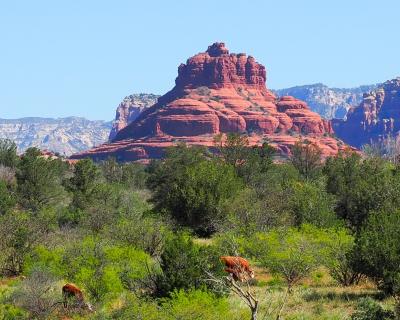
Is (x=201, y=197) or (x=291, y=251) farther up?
(x=201, y=197)

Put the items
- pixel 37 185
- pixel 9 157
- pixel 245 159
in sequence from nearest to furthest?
pixel 37 185 → pixel 245 159 → pixel 9 157

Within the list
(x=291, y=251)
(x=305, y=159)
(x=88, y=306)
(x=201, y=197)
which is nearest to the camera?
(x=88, y=306)

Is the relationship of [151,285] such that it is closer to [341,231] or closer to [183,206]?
[341,231]

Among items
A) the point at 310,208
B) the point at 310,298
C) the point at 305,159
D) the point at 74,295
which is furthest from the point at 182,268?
the point at 305,159

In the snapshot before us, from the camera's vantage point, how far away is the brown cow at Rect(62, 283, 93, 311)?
78.7 ft

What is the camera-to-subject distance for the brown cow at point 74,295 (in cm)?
2398

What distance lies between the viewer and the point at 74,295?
24.3 metres

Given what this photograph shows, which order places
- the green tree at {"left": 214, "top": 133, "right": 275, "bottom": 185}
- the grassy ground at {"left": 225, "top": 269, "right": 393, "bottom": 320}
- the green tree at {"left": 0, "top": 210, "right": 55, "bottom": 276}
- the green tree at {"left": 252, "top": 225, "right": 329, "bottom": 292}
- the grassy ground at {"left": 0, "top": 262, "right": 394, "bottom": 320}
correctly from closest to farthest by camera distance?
the grassy ground at {"left": 0, "top": 262, "right": 394, "bottom": 320}, the grassy ground at {"left": 225, "top": 269, "right": 393, "bottom": 320}, the green tree at {"left": 252, "top": 225, "right": 329, "bottom": 292}, the green tree at {"left": 0, "top": 210, "right": 55, "bottom": 276}, the green tree at {"left": 214, "top": 133, "right": 275, "bottom": 185}

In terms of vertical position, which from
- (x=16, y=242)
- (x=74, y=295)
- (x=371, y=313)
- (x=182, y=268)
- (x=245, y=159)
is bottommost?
(x=74, y=295)

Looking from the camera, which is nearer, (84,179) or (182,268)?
(182,268)

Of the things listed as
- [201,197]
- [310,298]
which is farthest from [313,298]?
[201,197]

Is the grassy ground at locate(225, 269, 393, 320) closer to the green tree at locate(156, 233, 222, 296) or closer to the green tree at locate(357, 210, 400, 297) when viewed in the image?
the green tree at locate(357, 210, 400, 297)

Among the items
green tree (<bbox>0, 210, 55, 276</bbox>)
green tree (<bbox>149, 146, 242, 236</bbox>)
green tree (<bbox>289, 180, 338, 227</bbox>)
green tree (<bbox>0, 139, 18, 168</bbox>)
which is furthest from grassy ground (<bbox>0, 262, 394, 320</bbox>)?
green tree (<bbox>0, 139, 18, 168</bbox>)

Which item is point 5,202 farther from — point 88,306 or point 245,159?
point 245,159
